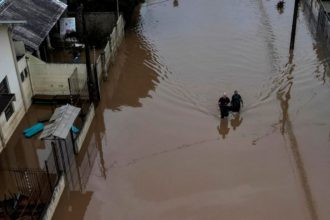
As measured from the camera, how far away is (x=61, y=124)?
46.5 ft

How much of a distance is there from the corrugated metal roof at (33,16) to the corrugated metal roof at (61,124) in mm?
5787

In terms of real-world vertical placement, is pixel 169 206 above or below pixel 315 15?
below

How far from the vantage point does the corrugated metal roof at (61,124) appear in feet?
45.0

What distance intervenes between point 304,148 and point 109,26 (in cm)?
1499

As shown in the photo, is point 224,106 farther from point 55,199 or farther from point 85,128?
point 55,199

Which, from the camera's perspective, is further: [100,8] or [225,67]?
[100,8]

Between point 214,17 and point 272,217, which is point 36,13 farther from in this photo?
point 272,217

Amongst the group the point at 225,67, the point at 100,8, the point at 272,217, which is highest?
the point at 100,8

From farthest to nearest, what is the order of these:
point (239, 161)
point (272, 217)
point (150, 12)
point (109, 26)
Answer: point (150, 12), point (109, 26), point (239, 161), point (272, 217)

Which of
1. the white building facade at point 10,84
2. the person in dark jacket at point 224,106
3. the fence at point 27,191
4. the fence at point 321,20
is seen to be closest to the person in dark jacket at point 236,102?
the person in dark jacket at point 224,106

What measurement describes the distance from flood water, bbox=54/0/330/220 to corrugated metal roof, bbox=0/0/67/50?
379cm

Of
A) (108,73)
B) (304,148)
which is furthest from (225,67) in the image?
(304,148)

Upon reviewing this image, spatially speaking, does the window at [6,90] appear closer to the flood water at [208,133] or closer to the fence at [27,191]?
the fence at [27,191]

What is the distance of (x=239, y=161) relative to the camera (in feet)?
51.9
